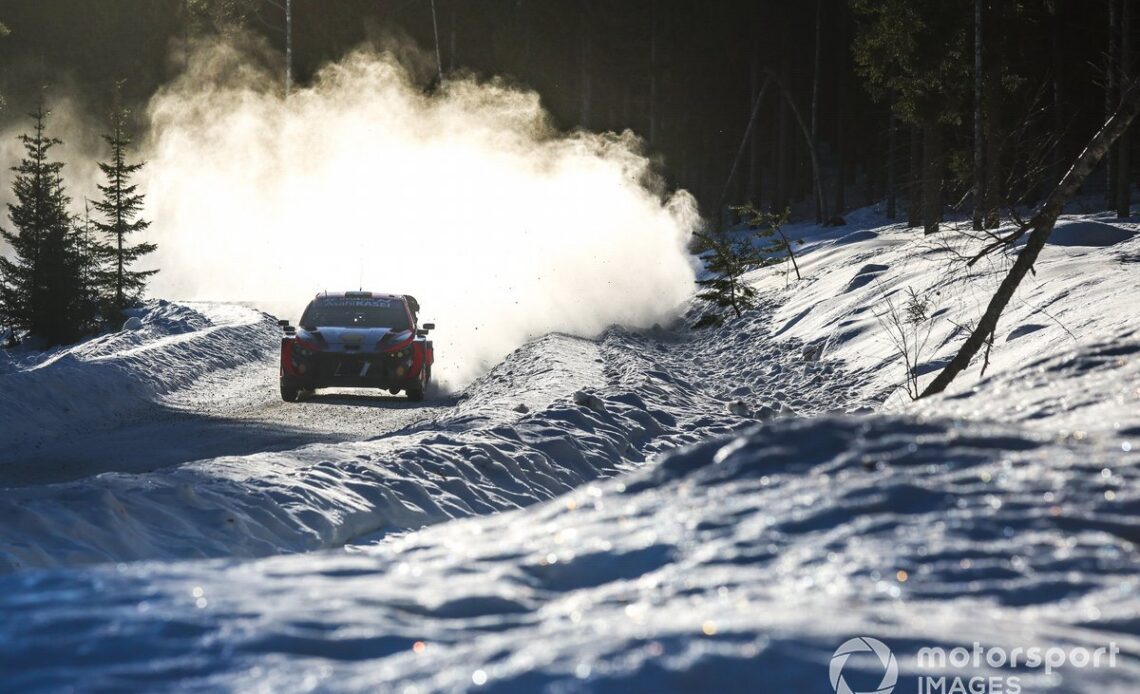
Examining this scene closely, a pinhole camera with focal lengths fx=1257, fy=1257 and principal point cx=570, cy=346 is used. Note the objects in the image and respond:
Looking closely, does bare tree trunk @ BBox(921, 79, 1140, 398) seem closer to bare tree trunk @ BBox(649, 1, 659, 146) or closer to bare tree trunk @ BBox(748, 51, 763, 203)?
bare tree trunk @ BBox(748, 51, 763, 203)

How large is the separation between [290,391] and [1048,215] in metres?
12.4

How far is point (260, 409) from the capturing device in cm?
1817

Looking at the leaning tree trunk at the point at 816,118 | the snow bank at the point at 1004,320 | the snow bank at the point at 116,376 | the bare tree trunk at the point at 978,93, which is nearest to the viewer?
the snow bank at the point at 1004,320

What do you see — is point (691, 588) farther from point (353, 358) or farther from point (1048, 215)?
point (353, 358)

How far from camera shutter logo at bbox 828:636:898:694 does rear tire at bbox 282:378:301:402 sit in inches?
676

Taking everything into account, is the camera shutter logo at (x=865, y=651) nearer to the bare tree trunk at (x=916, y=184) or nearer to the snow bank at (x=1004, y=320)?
the snow bank at (x=1004, y=320)

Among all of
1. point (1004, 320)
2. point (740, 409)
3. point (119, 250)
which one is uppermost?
point (119, 250)

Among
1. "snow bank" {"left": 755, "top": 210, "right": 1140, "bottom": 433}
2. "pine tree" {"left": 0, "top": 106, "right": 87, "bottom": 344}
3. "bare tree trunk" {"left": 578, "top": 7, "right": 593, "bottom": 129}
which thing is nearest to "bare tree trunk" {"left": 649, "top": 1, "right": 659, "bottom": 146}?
"bare tree trunk" {"left": 578, "top": 7, "right": 593, "bottom": 129}

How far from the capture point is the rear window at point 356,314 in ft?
67.5

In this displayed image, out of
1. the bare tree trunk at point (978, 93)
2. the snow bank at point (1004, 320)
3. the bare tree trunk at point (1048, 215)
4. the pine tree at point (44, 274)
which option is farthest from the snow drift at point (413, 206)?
the bare tree trunk at point (1048, 215)

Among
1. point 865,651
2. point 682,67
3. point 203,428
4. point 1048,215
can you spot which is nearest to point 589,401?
point 203,428

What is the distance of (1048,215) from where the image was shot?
34.2 ft

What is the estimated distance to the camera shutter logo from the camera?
9.00 feet

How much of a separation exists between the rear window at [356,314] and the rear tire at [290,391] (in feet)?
4.06
